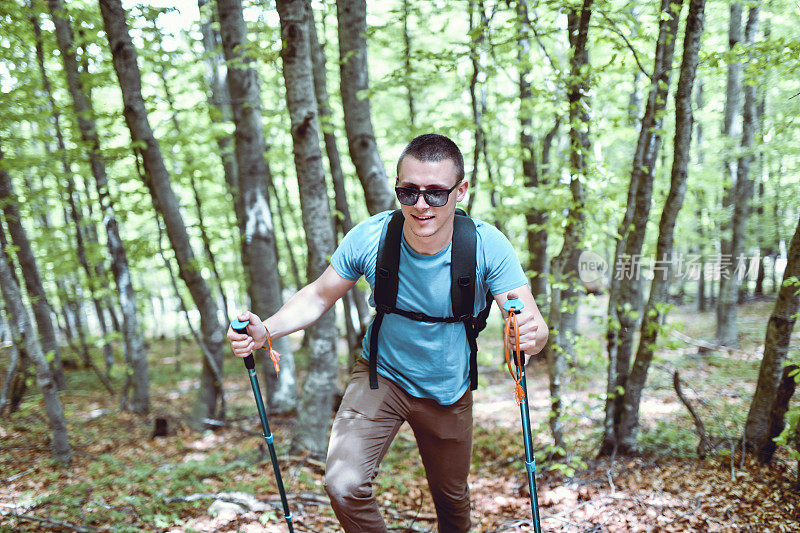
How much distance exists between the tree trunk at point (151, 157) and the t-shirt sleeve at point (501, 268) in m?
6.08

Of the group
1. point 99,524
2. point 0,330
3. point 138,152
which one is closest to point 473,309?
point 99,524

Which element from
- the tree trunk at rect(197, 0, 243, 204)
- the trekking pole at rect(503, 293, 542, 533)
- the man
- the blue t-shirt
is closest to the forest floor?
the trekking pole at rect(503, 293, 542, 533)

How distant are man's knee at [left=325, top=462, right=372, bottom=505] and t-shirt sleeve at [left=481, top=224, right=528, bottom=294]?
4.37 feet

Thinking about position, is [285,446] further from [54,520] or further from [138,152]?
[138,152]

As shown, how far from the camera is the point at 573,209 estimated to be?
16.6ft

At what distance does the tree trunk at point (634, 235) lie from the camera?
4852mm

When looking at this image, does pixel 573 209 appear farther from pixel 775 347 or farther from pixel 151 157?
pixel 151 157

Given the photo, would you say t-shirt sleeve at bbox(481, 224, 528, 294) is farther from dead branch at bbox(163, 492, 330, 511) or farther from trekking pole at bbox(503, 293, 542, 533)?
dead branch at bbox(163, 492, 330, 511)

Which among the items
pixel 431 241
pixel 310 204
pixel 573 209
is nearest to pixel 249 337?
pixel 431 241

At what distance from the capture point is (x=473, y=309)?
304cm

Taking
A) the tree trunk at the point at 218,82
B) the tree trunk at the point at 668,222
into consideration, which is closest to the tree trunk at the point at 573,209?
the tree trunk at the point at 668,222

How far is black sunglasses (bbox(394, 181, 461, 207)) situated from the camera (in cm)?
288

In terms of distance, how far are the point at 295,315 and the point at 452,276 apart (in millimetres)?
1018

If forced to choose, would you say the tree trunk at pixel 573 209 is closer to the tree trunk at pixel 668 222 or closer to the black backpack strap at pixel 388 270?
the tree trunk at pixel 668 222
